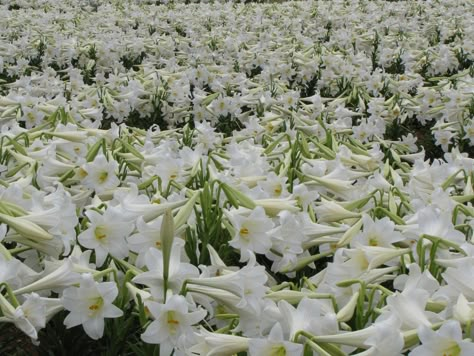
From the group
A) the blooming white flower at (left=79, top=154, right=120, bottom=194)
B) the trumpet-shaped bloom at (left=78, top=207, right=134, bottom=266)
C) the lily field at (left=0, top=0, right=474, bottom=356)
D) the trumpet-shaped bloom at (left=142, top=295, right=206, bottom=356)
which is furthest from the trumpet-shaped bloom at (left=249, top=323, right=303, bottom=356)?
the blooming white flower at (left=79, top=154, right=120, bottom=194)

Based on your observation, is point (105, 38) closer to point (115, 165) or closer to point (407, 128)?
point (407, 128)

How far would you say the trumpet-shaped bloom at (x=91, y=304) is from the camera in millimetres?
1595

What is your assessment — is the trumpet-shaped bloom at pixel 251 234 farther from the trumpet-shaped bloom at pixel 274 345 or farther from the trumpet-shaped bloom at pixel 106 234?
the trumpet-shaped bloom at pixel 274 345

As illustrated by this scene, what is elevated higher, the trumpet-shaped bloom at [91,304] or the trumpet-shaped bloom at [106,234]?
the trumpet-shaped bloom at [106,234]

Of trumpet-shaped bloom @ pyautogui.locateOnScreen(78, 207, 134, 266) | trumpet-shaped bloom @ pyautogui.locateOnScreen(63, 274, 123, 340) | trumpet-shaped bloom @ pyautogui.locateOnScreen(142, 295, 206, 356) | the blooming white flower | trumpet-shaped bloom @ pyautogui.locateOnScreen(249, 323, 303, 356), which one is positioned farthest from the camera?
the blooming white flower

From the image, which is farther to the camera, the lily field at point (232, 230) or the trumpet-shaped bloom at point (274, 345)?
the lily field at point (232, 230)

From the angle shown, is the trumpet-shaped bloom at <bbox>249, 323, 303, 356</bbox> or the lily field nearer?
the trumpet-shaped bloom at <bbox>249, 323, 303, 356</bbox>

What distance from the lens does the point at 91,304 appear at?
1.64m

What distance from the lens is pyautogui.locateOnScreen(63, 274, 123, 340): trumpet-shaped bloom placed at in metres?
1.59

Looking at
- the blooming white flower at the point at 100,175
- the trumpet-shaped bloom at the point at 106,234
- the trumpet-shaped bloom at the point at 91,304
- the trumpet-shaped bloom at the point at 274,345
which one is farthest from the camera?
the blooming white flower at the point at 100,175

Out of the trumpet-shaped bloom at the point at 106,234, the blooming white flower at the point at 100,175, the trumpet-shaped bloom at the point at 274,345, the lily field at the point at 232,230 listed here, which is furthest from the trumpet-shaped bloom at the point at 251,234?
the blooming white flower at the point at 100,175

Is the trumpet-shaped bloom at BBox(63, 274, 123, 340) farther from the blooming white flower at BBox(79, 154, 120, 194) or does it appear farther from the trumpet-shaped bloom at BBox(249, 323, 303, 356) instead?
the blooming white flower at BBox(79, 154, 120, 194)

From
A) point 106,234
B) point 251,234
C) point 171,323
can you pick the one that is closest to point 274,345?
point 171,323

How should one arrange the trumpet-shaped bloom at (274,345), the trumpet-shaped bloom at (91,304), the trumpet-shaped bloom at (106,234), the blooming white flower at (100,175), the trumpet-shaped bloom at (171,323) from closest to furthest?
1. the trumpet-shaped bloom at (274,345)
2. the trumpet-shaped bloom at (171,323)
3. the trumpet-shaped bloom at (91,304)
4. the trumpet-shaped bloom at (106,234)
5. the blooming white flower at (100,175)
